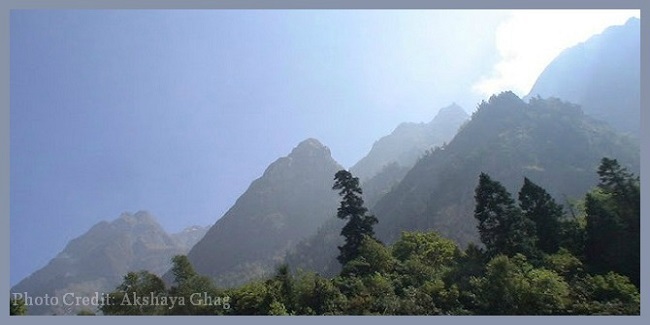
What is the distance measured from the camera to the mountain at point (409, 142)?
75.1m

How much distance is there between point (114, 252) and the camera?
69938 millimetres

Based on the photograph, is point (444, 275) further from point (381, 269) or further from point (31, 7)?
point (31, 7)

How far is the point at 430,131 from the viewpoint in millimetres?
80625

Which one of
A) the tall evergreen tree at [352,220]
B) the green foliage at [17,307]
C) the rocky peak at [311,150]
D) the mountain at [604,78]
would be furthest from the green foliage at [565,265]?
the rocky peak at [311,150]

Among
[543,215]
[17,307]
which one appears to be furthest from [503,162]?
[17,307]

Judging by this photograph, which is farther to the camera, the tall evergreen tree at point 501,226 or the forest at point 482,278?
the tall evergreen tree at point 501,226

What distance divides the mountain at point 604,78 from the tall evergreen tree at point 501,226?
49993mm

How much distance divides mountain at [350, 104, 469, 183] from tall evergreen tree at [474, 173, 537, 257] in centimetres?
5551

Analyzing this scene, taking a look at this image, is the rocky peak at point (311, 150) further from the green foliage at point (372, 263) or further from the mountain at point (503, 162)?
the green foliage at point (372, 263)

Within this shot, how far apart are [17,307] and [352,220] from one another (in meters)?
9.69

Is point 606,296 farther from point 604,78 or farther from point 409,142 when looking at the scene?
point 409,142

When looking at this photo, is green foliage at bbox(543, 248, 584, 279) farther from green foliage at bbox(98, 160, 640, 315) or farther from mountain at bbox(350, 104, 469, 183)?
mountain at bbox(350, 104, 469, 183)

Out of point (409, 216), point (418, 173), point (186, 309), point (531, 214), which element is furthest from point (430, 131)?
point (186, 309)

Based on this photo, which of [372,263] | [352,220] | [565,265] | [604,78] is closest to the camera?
[565,265]
